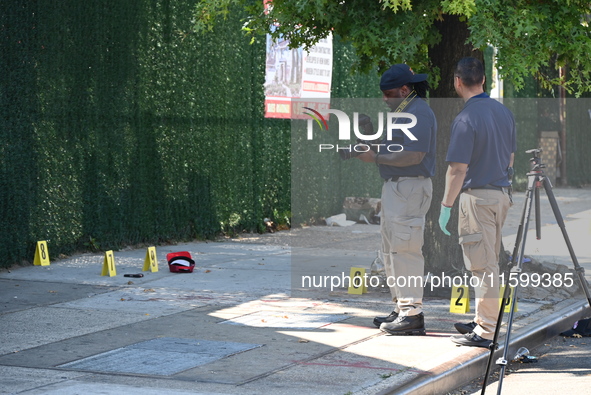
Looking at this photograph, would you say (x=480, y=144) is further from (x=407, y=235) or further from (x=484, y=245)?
(x=407, y=235)

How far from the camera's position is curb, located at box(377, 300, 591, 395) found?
604 centimetres

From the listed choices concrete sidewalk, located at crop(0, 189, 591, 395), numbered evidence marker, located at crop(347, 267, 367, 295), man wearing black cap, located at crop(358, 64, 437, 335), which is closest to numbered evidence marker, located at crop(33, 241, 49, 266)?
concrete sidewalk, located at crop(0, 189, 591, 395)

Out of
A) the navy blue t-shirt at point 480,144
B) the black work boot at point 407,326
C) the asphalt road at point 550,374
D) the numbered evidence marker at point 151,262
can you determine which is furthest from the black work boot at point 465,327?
the numbered evidence marker at point 151,262

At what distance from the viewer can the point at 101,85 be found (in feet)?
39.3

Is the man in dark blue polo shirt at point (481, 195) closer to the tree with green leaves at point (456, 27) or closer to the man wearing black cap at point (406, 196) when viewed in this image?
the man wearing black cap at point (406, 196)

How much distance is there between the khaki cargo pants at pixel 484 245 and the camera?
7.03 meters

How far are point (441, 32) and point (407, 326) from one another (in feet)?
11.4

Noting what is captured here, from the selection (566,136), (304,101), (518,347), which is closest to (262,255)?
(304,101)

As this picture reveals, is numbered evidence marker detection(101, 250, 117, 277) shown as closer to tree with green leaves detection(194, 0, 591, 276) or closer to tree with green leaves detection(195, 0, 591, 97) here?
tree with green leaves detection(194, 0, 591, 276)

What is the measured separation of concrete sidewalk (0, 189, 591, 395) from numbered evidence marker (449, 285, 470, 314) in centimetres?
11

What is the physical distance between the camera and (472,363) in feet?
22.0

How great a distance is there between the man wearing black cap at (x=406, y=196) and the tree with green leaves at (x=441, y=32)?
2.74ft

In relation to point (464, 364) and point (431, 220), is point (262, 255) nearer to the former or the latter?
point (431, 220)

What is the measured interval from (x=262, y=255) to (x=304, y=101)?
3.90 meters
